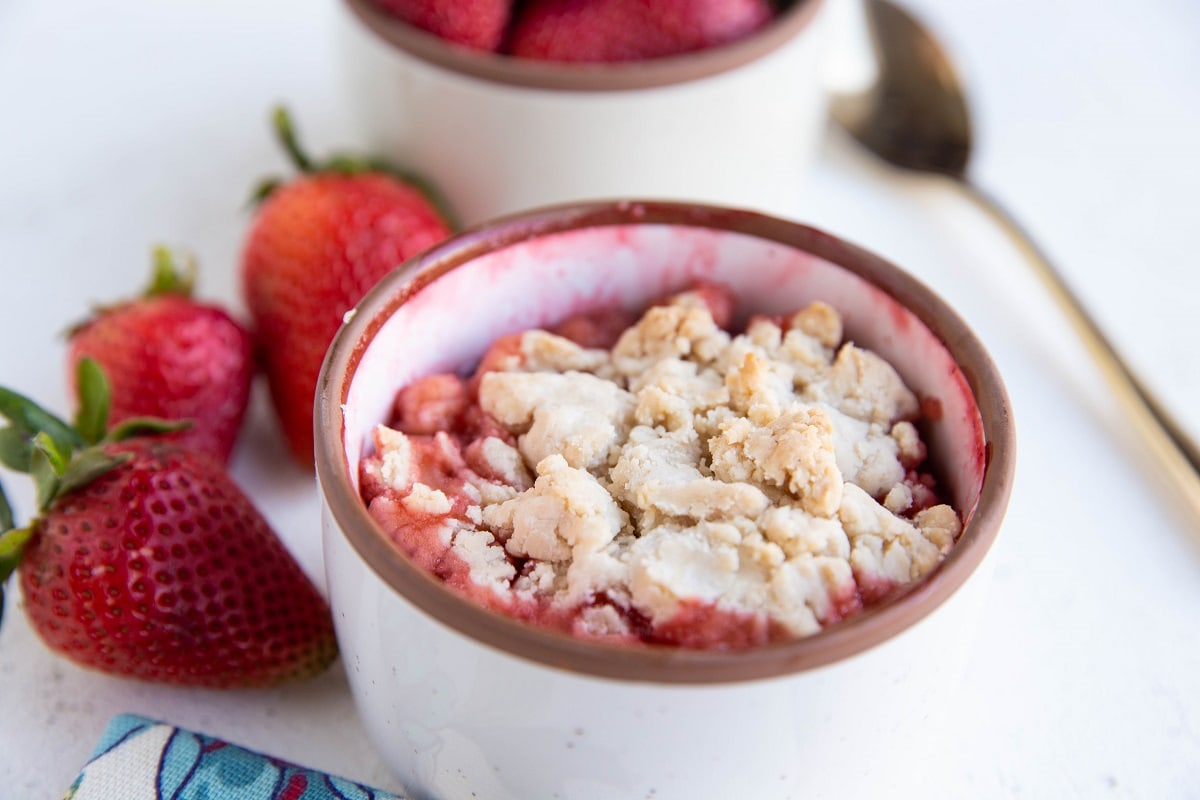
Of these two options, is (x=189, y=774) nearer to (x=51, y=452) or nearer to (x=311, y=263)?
(x=51, y=452)

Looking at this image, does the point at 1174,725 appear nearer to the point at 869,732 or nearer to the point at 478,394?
the point at 869,732

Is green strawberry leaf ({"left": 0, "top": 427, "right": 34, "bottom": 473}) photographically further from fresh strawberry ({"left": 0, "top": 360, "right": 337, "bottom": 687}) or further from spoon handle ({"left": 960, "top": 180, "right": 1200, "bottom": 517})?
spoon handle ({"left": 960, "top": 180, "right": 1200, "bottom": 517})

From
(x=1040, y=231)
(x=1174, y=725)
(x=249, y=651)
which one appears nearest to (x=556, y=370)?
(x=249, y=651)

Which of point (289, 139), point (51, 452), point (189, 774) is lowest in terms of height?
point (189, 774)

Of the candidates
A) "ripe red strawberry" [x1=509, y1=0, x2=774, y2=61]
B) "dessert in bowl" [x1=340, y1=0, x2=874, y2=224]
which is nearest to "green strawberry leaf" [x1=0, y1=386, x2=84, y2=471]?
"dessert in bowl" [x1=340, y1=0, x2=874, y2=224]

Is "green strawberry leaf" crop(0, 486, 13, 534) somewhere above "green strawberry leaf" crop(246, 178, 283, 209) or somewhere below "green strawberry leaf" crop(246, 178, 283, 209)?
below

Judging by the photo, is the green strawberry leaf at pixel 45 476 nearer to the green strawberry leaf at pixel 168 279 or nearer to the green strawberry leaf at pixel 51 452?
the green strawberry leaf at pixel 51 452

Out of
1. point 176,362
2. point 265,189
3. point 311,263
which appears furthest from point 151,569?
point 265,189
